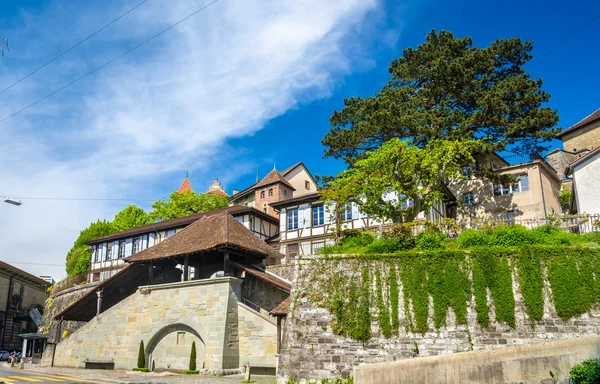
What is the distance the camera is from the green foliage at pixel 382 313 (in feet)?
48.9

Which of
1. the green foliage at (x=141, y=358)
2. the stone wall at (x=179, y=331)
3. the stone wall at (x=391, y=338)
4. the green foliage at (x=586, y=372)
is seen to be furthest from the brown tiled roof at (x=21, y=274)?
the green foliage at (x=586, y=372)

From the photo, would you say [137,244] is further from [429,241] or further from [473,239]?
[473,239]

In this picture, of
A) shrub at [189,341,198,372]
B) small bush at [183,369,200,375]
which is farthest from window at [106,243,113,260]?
small bush at [183,369,200,375]

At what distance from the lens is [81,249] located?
4666cm

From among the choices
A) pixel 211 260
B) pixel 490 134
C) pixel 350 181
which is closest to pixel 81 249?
pixel 211 260

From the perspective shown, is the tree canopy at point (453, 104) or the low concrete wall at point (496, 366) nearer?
the low concrete wall at point (496, 366)

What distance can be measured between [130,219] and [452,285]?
4263 cm

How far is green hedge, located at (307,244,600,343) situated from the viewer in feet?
46.3

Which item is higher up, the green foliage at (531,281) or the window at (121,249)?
the window at (121,249)

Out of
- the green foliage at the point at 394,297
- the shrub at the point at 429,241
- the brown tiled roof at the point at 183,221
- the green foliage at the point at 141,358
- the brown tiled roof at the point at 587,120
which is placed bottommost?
the green foliage at the point at 141,358

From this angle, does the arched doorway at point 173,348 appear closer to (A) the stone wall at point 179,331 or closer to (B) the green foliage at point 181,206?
(A) the stone wall at point 179,331

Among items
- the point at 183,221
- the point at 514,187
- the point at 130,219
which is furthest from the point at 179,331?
the point at 130,219

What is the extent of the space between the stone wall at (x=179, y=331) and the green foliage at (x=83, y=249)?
20807 mm

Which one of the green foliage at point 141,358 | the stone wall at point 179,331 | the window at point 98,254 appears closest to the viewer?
the stone wall at point 179,331
